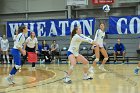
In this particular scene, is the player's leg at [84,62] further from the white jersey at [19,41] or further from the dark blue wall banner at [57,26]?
the dark blue wall banner at [57,26]

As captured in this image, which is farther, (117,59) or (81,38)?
(117,59)

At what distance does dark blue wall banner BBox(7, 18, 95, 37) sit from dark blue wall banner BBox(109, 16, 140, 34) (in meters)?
1.46

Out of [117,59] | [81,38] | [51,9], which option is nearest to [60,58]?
[117,59]

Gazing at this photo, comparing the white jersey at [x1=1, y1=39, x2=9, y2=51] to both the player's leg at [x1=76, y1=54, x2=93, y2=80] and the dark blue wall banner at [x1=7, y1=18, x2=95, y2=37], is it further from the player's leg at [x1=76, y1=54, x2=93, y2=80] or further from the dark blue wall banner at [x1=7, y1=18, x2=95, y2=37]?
the player's leg at [x1=76, y1=54, x2=93, y2=80]

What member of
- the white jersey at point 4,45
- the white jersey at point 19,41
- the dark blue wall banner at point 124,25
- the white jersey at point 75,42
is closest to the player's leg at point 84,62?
the white jersey at point 75,42

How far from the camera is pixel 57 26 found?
76.6ft

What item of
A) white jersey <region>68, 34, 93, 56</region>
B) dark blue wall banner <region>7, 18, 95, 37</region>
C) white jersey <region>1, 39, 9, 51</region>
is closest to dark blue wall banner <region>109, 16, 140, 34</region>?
dark blue wall banner <region>7, 18, 95, 37</region>

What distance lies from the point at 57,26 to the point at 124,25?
16.5 feet

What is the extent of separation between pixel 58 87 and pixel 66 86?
0.29 m

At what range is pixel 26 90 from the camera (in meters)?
8.50

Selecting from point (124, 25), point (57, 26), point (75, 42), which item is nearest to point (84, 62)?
point (75, 42)

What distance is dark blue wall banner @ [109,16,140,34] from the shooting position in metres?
21.5

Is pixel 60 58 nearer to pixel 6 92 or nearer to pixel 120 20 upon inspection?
pixel 120 20

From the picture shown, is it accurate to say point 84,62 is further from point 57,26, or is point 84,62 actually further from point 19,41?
point 57,26
